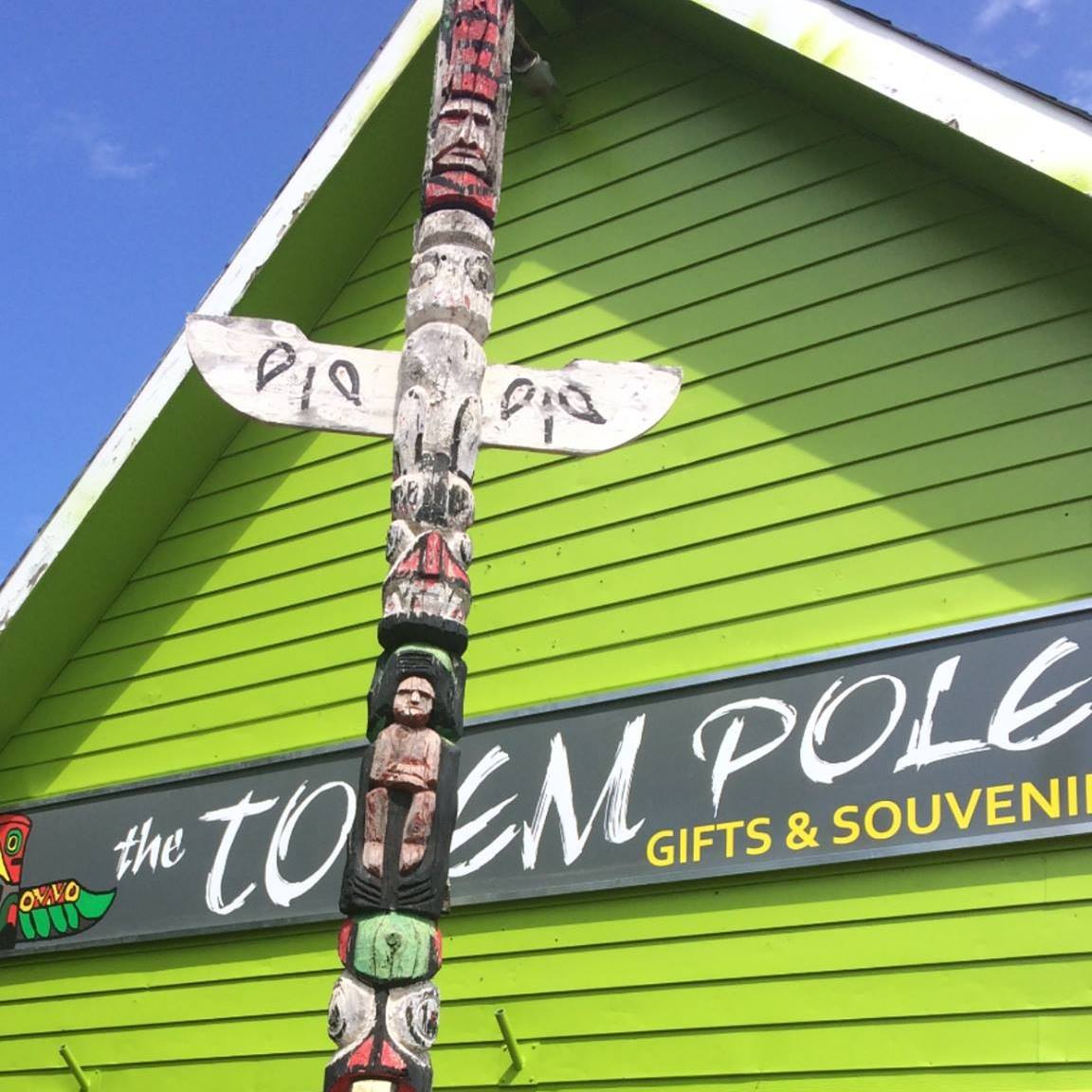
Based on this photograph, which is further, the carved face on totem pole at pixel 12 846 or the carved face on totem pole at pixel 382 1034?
the carved face on totem pole at pixel 12 846

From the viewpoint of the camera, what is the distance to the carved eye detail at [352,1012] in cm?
419

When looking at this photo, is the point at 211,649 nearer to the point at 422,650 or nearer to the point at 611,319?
the point at 611,319

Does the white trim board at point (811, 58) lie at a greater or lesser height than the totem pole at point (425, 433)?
greater

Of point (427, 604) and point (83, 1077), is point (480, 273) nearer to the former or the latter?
Result: point (427, 604)

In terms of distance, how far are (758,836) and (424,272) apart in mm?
2464

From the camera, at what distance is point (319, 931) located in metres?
7.23

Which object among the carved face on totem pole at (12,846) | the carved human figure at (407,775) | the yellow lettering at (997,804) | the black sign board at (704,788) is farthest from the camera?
the carved face on totem pole at (12,846)

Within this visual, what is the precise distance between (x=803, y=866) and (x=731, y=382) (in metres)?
2.23

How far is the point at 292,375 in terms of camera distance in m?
5.18

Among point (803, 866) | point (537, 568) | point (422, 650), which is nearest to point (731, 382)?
point (537, 568)

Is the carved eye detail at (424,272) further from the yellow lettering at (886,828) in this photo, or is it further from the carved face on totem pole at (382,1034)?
the yellow lettering at (886,828)

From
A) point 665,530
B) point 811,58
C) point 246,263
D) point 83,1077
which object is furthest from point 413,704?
point 246,263

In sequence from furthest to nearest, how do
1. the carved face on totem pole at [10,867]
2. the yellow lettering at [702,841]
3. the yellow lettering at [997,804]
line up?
the carved face on totem pole at [10,867] → the yellow lettering at [702,841] → the yellow lettering at [997,804]

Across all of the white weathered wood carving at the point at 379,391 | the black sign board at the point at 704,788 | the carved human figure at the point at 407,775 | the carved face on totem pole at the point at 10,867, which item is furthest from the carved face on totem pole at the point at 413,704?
the carved face on totem pole at the point at 10,867
